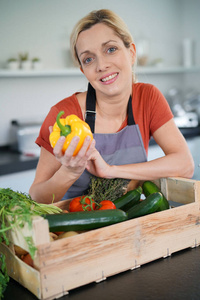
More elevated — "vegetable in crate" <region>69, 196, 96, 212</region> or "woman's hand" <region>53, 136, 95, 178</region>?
"woman's hand" <region>53, 136, 95, 178</region>

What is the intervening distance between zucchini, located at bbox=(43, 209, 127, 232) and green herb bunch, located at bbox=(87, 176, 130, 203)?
1.06ft

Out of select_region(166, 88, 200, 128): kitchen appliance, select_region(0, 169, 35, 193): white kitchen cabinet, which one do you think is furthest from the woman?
select_region(166, 88, 200, 128): kitchen appliance

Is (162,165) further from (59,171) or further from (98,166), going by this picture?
(59,171)

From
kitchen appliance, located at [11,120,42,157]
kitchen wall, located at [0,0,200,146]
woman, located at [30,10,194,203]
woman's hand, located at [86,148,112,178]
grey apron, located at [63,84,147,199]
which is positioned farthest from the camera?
kitchen wall, located at [0,0,200,146]

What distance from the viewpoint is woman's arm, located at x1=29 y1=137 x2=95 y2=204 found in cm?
123

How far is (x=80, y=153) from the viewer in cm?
124

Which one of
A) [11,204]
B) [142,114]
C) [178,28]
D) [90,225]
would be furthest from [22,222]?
[178,28]

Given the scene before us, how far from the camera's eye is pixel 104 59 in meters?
1.69

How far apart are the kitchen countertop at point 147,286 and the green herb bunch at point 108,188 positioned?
1.24 ft

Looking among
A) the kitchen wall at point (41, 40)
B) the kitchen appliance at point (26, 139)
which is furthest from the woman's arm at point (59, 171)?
the kitchen wall at point (41, 40)

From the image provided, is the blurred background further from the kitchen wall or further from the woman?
the woman

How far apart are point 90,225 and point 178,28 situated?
14.5 feet

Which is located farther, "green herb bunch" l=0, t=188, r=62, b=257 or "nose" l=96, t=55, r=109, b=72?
"nose" l=96, t=55, r=109, b=72

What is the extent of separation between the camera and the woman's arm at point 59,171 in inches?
48.4
